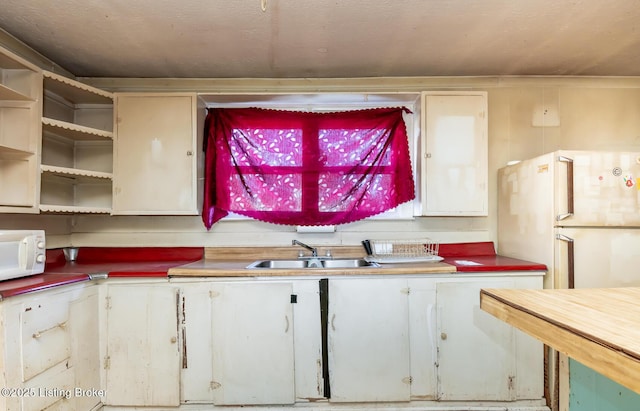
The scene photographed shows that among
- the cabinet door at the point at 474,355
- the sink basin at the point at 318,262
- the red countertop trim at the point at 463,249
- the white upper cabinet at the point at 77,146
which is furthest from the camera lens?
the red countertop trim at the point at 463,249

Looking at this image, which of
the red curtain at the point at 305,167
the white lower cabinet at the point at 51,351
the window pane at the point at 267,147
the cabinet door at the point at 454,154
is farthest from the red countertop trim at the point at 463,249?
the white lower cabinet at the point at 51,351

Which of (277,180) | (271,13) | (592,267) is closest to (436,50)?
(271,13)

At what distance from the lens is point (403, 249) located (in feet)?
8.33

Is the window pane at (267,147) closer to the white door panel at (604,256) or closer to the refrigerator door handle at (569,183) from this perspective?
the refrigerator door handle at (569,183)

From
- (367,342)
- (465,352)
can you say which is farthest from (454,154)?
(367,342)

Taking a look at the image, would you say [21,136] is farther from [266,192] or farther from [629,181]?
[629,181]

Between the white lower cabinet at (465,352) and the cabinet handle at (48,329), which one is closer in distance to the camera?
the cabinet handle at (48,329)

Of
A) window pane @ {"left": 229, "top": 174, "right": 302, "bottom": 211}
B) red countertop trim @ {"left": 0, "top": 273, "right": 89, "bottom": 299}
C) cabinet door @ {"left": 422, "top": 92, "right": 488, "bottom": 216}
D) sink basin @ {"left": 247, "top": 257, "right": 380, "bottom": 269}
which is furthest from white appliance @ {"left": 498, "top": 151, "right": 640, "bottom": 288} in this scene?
red countertop trim @ {"left": 0, "top": 273, "right": 89, "bottom": 299}

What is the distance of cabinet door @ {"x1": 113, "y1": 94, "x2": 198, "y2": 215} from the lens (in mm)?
2332

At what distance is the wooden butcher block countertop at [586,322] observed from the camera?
2.45ft

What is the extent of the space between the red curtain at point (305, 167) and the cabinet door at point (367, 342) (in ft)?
2.14

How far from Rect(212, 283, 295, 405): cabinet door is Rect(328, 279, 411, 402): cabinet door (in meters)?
0.28

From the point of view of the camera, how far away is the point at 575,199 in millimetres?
1920

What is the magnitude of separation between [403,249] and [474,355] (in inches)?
33.5
